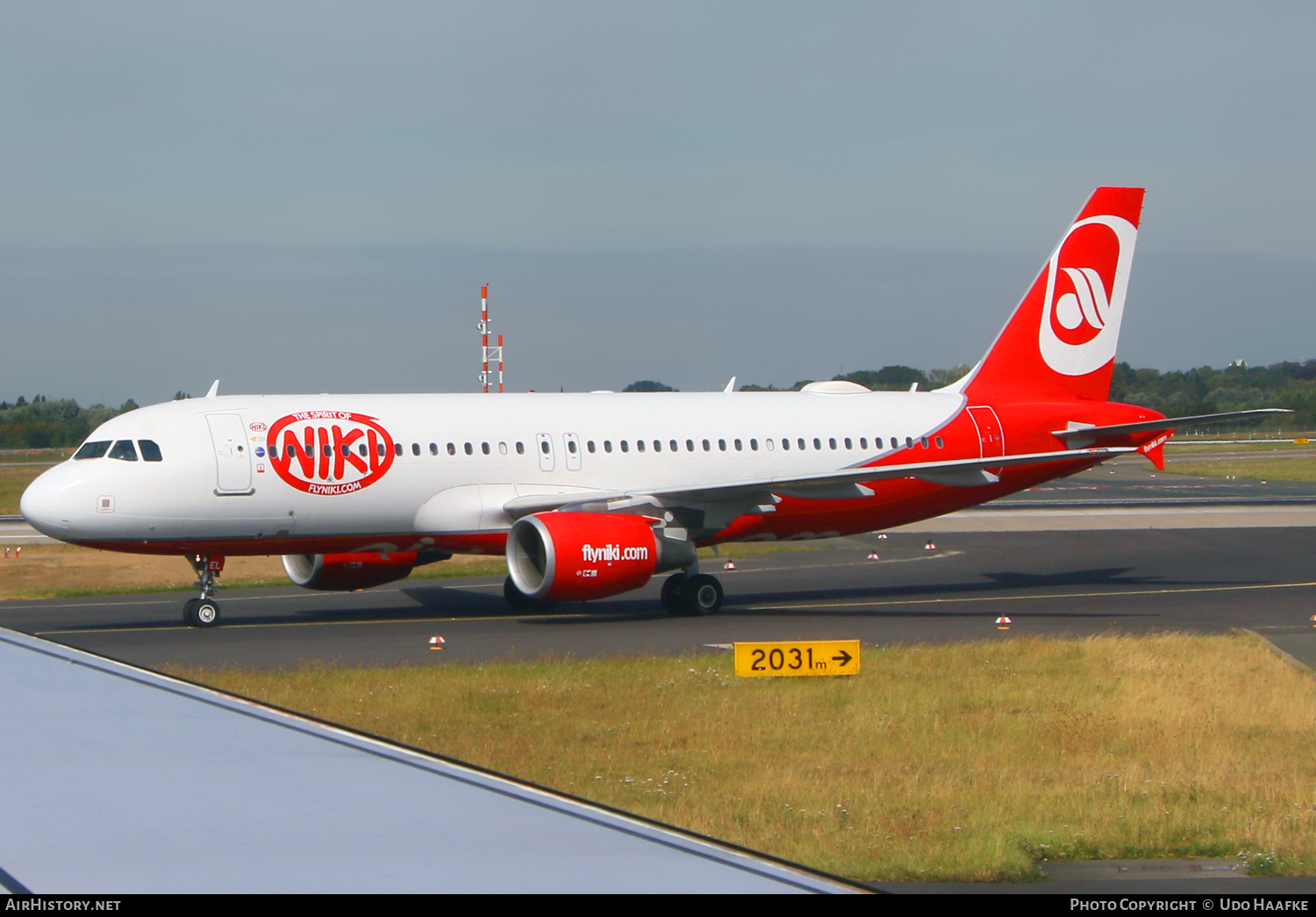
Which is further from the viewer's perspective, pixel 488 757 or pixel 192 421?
pixel 192 421

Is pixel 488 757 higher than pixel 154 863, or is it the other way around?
pixel 154 863

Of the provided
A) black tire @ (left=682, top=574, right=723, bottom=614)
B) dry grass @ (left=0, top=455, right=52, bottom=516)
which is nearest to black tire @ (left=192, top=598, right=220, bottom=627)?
black tire @ (left=682, top=574, right=723, bottom=614)

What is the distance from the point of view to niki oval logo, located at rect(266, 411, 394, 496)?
22141 millimetres

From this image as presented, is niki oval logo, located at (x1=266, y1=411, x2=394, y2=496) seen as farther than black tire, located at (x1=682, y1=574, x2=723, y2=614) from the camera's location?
No

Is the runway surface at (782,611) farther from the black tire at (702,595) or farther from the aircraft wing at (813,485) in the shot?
the aircraft wing at (813,485)

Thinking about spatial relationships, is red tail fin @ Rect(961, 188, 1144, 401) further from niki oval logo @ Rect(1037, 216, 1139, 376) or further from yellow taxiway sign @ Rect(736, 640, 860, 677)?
yellow taxiway sign @ Rect(736, 640, 860, 677)

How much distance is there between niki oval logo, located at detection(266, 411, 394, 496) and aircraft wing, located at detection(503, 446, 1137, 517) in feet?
8.01

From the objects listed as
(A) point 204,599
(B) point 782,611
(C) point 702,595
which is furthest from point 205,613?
(B) point 782,611

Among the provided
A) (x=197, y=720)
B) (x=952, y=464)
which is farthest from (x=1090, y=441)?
(x=197, y=720)

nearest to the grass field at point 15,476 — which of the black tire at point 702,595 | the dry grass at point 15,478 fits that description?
the dry grass at point 15,478
